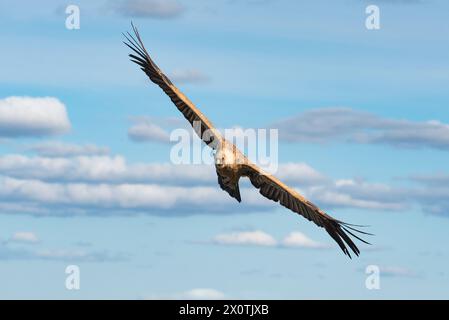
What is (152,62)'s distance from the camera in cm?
2955

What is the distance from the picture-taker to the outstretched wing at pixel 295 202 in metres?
26.3

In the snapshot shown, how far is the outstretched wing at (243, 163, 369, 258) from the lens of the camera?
26.3 m

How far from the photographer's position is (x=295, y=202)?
1074 inches

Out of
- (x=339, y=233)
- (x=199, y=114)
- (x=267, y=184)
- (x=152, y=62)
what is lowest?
(x=339, y=233)
